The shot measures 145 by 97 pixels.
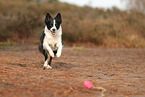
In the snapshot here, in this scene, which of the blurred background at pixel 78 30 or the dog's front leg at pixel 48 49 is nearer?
the dog's front leg at pixel 48 49

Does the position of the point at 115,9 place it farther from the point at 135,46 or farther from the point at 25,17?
the point at 25,17

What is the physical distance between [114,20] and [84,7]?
283 inches

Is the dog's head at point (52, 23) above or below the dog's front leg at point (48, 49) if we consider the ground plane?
above

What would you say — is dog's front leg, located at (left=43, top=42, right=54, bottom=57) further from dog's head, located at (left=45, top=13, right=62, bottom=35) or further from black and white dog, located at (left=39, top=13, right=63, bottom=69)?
dog's head, located at (left=45, top=13, right=62, bottom=35)

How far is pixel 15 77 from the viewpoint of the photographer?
17.2 ft

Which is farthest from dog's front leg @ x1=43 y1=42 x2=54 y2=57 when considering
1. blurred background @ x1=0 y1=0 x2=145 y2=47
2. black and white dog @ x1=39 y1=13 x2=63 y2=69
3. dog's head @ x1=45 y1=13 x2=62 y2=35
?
blurred background @ x1=0 y1=0 x2=145 y2=47

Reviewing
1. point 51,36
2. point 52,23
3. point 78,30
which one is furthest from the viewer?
point 78,30

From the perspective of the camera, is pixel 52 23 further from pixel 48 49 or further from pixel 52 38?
pixel 48 49

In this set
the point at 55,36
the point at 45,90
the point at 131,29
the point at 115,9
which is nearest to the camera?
the point at 45,90

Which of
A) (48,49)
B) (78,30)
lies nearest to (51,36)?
(48,49)

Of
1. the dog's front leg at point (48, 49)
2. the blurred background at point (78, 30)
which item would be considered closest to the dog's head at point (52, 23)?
the dog's front leg at point (48, 49)

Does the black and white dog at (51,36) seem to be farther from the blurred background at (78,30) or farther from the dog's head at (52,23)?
the blurred background at (78,30)

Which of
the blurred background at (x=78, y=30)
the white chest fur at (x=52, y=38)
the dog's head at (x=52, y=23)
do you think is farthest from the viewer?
the blurred background at (x=78, y=30)

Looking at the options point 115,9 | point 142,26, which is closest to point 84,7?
point 115,9
